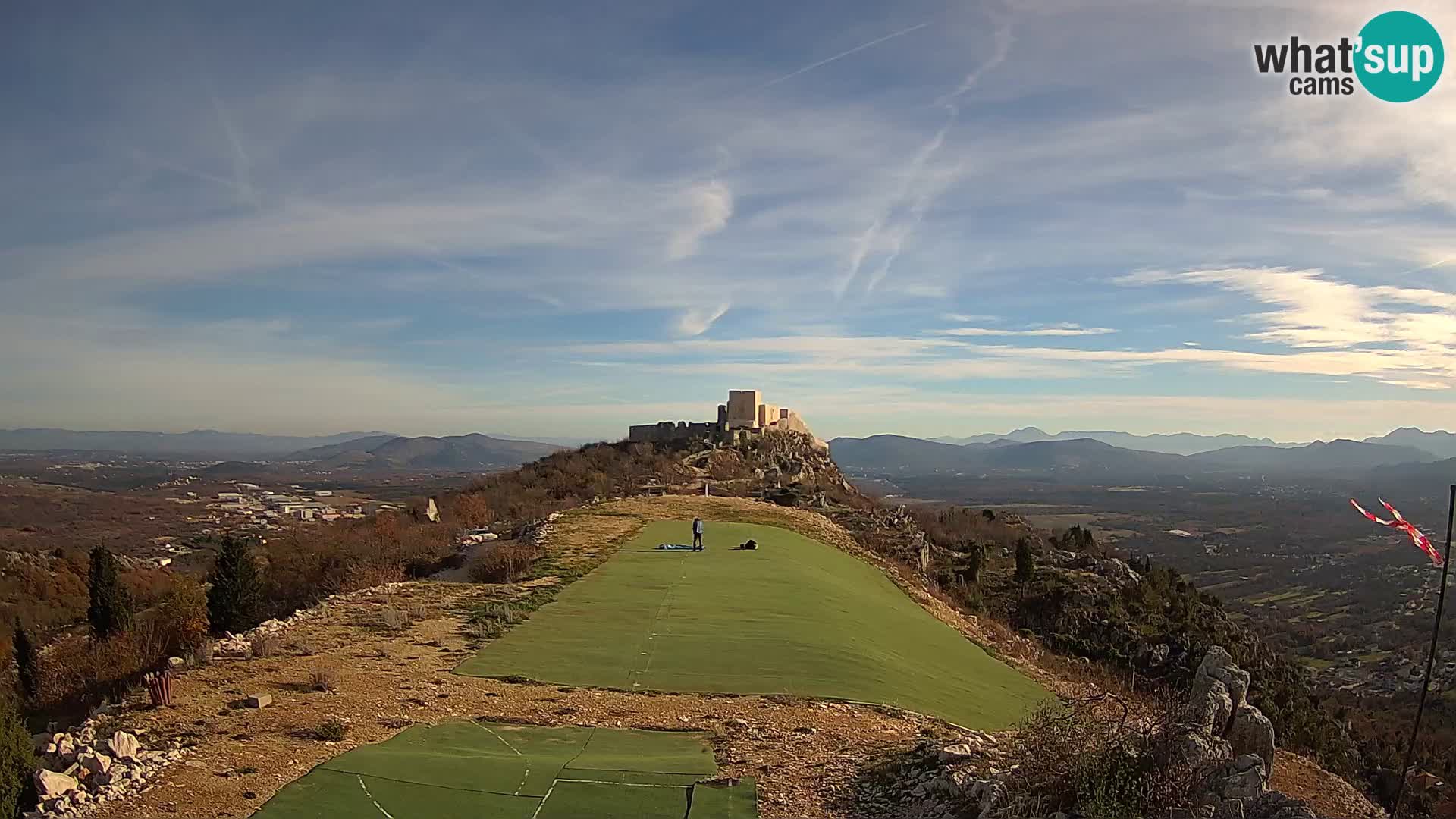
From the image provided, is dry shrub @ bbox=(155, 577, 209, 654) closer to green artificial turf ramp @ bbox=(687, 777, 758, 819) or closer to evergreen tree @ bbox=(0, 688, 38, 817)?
evergreen tree @ bbox=(0, 688, 38, 817)

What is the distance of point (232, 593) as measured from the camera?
19.2 metres

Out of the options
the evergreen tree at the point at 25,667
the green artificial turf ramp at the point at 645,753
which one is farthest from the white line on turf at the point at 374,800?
the evergreen tree at the point at 25,667

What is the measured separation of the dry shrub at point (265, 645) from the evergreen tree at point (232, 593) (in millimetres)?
6053

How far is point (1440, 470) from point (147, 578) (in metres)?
164

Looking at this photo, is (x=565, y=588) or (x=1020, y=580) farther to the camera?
(x=1020, y=580)

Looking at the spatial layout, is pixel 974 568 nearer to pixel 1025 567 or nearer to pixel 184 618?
pixel 1025 567

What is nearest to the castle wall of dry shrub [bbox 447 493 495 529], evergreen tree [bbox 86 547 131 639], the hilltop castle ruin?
the hilltop castle ruin

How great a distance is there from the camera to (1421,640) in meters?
47.4

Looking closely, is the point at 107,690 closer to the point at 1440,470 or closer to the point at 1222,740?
the point at 1222,740

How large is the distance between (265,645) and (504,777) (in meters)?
6.37

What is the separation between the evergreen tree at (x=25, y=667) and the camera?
1571cm

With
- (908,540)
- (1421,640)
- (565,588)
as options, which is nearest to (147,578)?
(565,588)

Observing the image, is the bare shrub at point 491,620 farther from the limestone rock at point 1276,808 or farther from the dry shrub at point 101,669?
the limestone rock at point 1276,808

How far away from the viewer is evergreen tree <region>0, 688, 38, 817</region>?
7270 mm
